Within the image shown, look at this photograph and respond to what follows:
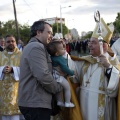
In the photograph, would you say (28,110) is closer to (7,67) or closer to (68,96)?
(68,96)

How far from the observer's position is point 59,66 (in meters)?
3.95

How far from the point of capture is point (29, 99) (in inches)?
144

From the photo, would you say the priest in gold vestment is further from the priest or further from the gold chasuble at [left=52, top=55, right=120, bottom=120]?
the priest

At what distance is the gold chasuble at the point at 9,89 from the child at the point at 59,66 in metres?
2.59

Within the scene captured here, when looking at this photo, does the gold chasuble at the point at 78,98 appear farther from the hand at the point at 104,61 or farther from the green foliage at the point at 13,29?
the green foliage at the point at 13,29

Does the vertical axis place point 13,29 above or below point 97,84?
below

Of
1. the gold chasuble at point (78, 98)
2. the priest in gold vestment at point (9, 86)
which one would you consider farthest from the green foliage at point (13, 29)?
the gold chasuble at point (78, 98)

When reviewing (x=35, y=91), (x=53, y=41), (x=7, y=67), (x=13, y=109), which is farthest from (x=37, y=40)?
(x=13, y=109)

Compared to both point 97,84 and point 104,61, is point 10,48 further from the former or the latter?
point 104,61

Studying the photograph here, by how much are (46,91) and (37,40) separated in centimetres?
56

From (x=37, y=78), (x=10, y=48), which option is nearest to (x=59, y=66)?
(x=37, y=78)

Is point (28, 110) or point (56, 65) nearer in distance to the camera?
point (28, 110)

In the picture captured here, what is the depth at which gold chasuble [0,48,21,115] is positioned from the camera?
6.50 metres

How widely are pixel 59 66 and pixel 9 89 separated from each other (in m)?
2.79
